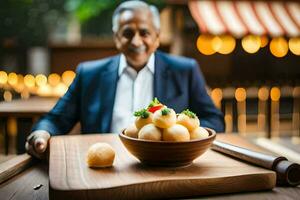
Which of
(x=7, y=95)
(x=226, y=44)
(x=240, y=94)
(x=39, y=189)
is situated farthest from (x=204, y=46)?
(x=39, y=189)

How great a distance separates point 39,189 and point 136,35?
109cm

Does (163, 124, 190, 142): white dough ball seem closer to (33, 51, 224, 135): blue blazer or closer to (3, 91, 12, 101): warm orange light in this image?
(33, 51, 224, 135): blue blazer

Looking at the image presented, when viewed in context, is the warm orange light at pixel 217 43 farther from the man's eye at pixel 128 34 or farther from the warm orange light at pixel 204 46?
the man's eye at pixel 128 34

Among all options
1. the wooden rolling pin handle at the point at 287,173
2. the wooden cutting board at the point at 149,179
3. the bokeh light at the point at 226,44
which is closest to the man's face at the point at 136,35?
the wooden cutting board at the point at 149,179

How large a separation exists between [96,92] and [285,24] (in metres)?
4.81

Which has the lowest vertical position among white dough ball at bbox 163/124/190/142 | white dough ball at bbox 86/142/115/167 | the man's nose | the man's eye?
white dough ball at bbox 86/142/115/167

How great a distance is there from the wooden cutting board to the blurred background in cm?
408

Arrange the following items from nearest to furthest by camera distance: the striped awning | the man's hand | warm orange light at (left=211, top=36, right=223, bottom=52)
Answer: the man's hand, the striped awning, warm orange light at (left=211, top=36, right=223, bottom=52)

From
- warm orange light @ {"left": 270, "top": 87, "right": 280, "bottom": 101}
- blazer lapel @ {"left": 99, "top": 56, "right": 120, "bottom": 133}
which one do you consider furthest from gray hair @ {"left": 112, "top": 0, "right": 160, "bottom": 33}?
warm orange light @ {"left": 270, "top": 87, "right": 280, "bottom": 101}

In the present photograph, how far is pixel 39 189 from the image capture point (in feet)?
4.06

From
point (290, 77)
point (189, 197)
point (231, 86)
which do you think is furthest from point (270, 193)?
point (290, 77)

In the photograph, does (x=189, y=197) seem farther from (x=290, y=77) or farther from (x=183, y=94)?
(x=290, y=77)

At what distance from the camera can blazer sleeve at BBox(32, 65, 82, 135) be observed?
194 cm

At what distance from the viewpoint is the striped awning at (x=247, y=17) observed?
571 centimetres
